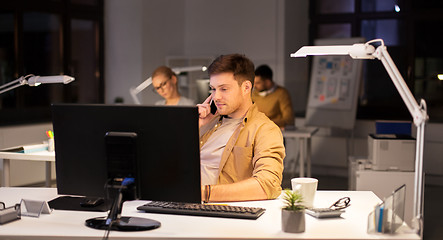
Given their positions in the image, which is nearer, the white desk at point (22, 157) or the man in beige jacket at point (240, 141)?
the man in beige jacket at point (240, 141)

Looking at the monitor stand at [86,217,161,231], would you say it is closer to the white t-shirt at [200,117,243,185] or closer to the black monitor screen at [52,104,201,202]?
the black monitor screen at [52,104,201,202]

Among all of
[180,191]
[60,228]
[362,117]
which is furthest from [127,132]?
[362,117]

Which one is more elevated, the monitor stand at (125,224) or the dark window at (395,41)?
the dark window at (395,41)

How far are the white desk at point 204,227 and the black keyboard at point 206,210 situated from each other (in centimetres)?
2

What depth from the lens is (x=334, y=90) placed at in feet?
22.6

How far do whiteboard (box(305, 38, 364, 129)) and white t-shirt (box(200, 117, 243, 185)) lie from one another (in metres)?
4.30

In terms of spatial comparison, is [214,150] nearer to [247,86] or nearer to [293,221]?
[247,86]

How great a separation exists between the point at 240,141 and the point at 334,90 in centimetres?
452

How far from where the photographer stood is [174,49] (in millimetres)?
7977

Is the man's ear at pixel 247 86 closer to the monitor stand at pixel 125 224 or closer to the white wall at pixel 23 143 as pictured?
the monitor stand at pixel 125 224

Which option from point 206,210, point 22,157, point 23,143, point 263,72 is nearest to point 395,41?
point 263,72

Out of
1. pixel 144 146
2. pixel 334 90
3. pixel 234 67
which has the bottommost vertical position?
pixel 144 146

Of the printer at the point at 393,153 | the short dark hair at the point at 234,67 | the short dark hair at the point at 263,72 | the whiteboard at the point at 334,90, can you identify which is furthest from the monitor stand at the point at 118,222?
the whiteboard at the point at 334,90

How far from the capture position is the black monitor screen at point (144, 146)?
1924mm
